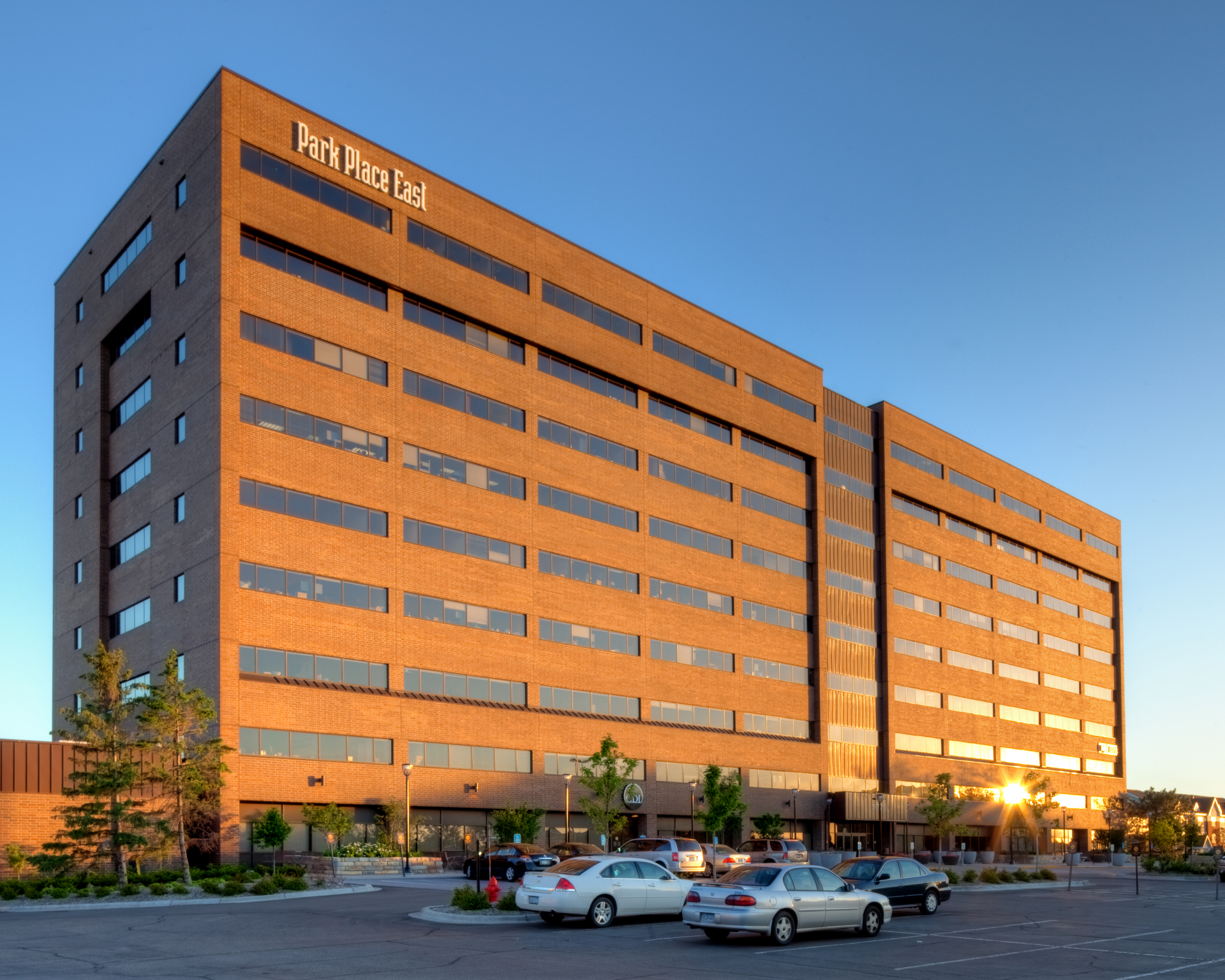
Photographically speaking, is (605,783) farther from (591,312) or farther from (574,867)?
(574,867)

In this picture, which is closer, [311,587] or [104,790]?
[104,790]

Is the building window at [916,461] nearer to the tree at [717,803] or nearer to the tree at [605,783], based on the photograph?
the tree at [717,803]

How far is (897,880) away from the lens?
3388 cm

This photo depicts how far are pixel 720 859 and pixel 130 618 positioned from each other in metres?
29.2

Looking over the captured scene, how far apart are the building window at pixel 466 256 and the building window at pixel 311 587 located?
16342mm

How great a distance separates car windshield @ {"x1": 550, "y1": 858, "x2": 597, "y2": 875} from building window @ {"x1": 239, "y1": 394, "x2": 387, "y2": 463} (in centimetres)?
2916

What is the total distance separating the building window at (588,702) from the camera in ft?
205

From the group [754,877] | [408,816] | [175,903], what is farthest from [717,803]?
[754,877]

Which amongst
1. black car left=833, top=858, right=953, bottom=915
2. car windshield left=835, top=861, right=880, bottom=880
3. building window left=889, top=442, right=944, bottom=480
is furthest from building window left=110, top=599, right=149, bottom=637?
building window left=889, top=442, right=944, bottom=480

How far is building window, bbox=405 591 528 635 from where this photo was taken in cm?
5662

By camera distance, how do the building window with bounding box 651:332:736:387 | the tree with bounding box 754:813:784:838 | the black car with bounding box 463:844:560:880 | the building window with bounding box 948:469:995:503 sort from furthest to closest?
the building window with bounding box 948:469:995:503, the tree with bounding box 754:813:784:838, the building window with bounding box 651:332:736:387, the black car with bounding box 463:844:560:880

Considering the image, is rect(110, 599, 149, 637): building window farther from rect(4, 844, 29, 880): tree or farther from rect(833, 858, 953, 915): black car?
rect(833, 858, 953, 915): black car

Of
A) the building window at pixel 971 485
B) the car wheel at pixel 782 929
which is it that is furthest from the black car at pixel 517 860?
the building window at pixel 971 485

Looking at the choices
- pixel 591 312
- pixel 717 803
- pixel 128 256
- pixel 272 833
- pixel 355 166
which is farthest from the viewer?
pixel 591 312
